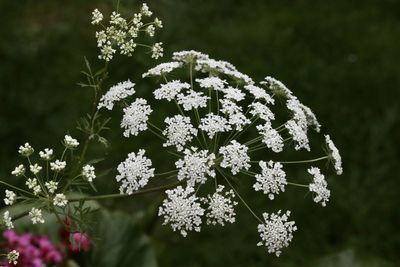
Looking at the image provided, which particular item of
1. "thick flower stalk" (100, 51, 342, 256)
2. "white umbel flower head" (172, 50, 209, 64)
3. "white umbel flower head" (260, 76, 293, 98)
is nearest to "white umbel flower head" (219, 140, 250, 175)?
"thick flower stalk" (100, 51, 342, 256)

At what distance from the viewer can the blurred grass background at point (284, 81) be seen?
4.61m

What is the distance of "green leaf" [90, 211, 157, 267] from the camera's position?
3.69 meters

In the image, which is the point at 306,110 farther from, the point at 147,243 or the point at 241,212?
the point at 241,212

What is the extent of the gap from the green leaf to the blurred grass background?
23.5 inches

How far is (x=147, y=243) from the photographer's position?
371 cm

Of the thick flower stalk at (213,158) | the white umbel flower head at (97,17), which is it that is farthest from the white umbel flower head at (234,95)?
the white umbel flower head at (97,17)

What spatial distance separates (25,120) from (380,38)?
11.1 ft

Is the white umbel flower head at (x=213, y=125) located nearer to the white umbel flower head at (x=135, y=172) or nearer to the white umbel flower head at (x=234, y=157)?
the white umbel flower head at (x=234, y=157)

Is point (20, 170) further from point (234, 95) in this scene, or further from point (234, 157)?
point (234, 95)

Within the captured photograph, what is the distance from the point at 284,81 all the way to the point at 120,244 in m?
2.34

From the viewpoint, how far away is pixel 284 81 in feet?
17.8

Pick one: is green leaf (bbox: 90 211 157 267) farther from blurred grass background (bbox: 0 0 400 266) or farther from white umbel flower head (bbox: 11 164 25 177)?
white umbel flower head (bbox: 11 164 25 177)

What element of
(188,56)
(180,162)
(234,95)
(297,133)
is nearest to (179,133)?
(180,162)

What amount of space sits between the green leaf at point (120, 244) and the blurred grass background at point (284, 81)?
23.5 inches
